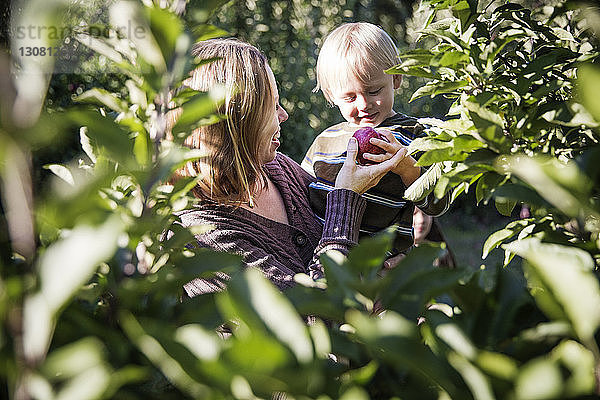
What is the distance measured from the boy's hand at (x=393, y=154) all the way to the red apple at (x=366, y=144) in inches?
1.4

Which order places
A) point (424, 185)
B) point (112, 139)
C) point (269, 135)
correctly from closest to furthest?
point (112, 139)
point (424, 185)
point (269, 135)

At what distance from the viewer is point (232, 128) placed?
5.96ft

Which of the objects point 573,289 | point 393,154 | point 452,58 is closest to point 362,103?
point 393,154

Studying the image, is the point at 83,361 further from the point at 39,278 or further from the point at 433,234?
the point at 433,234

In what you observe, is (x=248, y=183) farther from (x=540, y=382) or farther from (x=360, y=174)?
(x=540, y=382)

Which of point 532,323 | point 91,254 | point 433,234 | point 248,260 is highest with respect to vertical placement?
point 91,254

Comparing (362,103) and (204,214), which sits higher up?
(362,103)

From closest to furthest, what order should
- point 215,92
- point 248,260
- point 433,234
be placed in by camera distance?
point 215,92, point 248,260, point 433,234

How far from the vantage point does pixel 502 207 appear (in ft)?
4.05

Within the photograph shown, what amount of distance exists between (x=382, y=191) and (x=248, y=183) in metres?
0.72

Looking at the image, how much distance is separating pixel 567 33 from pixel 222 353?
1.12 meters

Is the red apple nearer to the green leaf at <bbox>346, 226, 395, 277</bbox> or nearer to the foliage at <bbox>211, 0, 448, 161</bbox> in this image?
the green leaf at <bbox>346, 226, 395, 277</bbox>

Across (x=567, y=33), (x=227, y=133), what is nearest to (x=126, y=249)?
(x=567, y=33)

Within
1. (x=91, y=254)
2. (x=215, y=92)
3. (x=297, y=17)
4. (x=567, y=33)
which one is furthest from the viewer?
(x=297, y=17)
